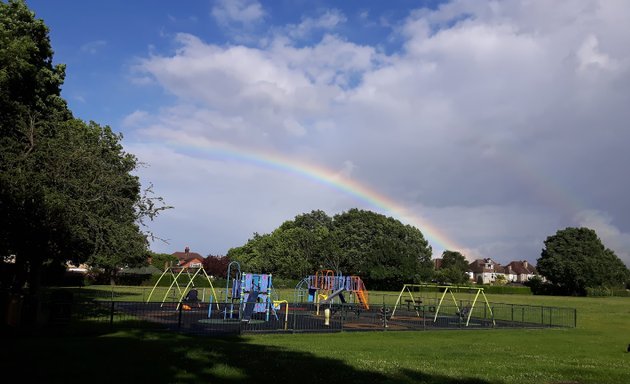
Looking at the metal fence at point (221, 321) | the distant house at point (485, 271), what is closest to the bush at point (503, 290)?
the metal fence at point (221, 321)

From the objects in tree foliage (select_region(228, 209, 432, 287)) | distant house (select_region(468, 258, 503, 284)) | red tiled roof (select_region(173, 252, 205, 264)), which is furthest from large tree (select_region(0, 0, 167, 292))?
distant house (select_region(468, 258, 503, 284))

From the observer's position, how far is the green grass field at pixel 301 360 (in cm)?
1059

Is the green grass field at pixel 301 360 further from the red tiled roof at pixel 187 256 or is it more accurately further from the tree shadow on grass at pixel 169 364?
the red tiled roof at pixel 187 256

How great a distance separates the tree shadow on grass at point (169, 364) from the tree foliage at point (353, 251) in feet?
242

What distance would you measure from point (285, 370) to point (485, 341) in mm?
10870

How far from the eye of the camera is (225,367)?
11375 millimetres

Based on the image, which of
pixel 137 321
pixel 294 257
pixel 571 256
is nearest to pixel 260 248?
pixel 294 257

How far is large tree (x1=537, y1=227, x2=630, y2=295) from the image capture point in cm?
9806

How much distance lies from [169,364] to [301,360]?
307 centimetres

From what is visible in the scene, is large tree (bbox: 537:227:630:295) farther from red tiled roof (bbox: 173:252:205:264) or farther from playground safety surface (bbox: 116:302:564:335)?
red tiled roof (bbox: 173:252:205:264)

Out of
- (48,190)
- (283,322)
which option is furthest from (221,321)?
(48,190)

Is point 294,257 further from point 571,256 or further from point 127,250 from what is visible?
point 127,250

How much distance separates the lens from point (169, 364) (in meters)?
11.5

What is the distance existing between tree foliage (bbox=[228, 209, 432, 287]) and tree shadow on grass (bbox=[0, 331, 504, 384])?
242ft
